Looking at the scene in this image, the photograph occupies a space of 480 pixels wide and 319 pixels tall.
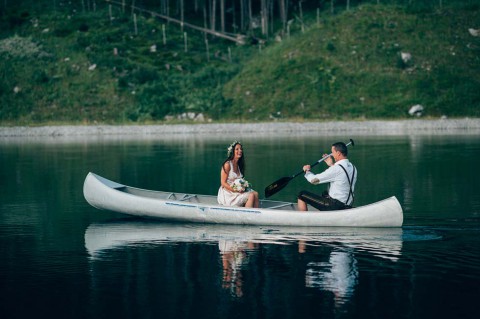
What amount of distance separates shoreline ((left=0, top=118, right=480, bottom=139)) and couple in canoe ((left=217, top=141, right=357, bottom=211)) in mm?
43466

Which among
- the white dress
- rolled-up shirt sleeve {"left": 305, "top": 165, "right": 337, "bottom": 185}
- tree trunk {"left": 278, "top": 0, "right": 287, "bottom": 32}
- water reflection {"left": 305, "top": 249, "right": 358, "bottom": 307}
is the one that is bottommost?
water reflection {"left": 305, "top": 249, "right": 358, "bottom": 307}

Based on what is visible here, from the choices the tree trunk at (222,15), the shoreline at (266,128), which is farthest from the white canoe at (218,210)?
the tree trunk at (222,15)

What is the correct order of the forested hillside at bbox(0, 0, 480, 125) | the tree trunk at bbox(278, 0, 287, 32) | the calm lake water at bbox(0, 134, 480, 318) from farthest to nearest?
the tree trunk at bbox(278, 0, 287, 32) < the forested hillside at bbox(0, 0, 480, 125) < the calm lake water at bbox(0, 134, 480, 318)

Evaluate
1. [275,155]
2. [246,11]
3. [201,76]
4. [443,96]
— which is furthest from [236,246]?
[246,11]

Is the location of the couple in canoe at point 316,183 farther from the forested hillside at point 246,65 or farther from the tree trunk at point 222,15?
the tree trunk at point 222,15

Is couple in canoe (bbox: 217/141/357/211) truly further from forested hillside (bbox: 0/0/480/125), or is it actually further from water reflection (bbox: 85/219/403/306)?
forested hillside (bbox: 0/0/480/125)

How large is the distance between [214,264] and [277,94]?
61.1m

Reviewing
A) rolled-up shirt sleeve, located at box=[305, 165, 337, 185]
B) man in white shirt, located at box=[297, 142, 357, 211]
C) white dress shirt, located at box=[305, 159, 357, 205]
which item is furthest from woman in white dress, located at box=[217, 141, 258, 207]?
white dress shirt, located at box=[305, 159, 357, 205]

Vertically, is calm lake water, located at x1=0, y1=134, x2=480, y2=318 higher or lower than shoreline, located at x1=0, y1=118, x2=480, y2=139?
lower

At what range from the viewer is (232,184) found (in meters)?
22.2

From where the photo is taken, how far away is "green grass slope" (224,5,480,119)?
7438 centimetres

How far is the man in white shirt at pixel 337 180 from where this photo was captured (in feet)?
67.5

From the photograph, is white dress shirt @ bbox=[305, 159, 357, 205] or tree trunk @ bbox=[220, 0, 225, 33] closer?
white dress shirt @ bbox=[305, 159, 357, 205]

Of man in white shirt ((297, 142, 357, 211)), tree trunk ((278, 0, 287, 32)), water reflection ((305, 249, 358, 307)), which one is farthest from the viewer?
tree trunk ((278, 0, 287, 32))
